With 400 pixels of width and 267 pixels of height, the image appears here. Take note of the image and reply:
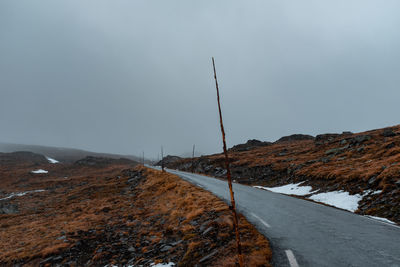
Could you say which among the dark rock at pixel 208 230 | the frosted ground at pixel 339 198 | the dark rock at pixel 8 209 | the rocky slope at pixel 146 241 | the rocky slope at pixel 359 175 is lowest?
the dark rock at pixel 8 209

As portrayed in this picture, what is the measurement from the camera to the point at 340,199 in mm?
14945

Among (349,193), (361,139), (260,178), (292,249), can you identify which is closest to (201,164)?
(260,178)

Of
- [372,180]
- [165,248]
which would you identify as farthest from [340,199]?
[165,248]

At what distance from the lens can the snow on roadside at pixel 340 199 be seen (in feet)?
44.1

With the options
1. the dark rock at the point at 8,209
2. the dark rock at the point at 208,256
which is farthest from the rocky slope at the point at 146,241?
the dark rock at the point at 8,209

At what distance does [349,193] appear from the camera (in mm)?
15312

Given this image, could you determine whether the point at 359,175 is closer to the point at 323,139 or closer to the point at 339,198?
the point at 339,198

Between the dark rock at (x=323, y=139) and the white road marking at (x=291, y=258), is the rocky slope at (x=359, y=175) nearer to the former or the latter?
the white road marking at (x=291, y=258)

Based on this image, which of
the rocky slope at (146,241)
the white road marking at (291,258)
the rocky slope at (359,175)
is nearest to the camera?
the white road marking at (291,258)

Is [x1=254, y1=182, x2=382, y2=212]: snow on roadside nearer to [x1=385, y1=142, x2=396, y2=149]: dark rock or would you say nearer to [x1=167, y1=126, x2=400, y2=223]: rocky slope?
[x1=167, y1=126, x2=400, y2=223]: rocky slope

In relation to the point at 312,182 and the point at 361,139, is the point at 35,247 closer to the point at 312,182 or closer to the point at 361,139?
the point at 312,182

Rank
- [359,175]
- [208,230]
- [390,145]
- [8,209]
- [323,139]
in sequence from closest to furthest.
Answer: [208,230] → [359,175] → [390,145] → [8,209] → [323,139]

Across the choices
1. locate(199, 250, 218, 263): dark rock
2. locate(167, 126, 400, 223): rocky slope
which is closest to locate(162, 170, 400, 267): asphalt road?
locate(199, 250, 218, 263): dark rock

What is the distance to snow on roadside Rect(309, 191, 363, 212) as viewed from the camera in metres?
13.4
